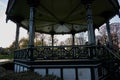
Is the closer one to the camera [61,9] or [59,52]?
[59,52]

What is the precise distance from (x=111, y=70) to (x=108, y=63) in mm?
476

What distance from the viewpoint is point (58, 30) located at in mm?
19953

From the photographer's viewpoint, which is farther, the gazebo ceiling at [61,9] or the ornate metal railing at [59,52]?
the gazebo ceiling at [61,9]

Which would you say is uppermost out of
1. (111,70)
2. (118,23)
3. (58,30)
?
(118,23)

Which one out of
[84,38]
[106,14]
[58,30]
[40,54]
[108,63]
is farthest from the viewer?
[84,38]

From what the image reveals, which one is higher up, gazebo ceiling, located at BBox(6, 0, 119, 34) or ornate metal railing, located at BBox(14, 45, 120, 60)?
gazebo ceiling, located at BBox(6, 0, 119, 34)

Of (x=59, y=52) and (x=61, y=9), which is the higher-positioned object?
(x=61, y=9)

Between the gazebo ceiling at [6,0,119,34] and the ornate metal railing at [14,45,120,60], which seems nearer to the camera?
the ornate metal railing at [14,45,120,60]

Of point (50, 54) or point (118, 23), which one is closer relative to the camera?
point (50, 54)

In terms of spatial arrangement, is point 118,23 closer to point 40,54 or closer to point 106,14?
point 106,14

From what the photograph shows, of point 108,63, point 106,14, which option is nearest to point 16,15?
point 106,14

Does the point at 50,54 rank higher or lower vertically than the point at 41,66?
higher

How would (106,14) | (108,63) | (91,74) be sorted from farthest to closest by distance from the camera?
(106,14), (108,63), (91,74)

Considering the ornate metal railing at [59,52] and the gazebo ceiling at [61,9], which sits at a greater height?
the gazebo ceiling at [61,9]
